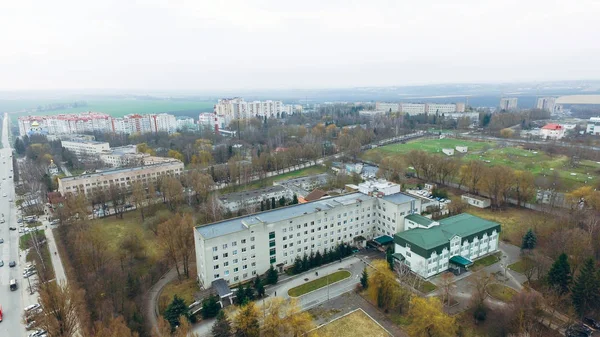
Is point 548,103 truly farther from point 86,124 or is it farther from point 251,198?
point 86,124

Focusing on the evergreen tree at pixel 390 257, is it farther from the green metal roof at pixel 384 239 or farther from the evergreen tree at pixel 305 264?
the evergreen tree at pixel 305 264

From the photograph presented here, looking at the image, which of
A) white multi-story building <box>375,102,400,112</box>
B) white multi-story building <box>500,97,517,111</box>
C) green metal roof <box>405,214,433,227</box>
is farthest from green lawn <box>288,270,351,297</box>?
white multi-story building <box>500,97,517,111</box>

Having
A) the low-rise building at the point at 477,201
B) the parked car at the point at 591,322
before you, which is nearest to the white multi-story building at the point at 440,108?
the low-rise building at the point at 477,201

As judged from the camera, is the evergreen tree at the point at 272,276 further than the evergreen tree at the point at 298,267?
No

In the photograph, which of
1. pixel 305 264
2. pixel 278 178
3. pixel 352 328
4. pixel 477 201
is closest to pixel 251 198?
pixel 278 178

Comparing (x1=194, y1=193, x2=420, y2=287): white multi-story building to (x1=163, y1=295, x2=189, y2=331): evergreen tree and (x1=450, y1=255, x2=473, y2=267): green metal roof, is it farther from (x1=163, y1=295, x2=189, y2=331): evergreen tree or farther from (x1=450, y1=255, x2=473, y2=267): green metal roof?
(x1=450, y1=255, x2=473, y2=267): green metal roof

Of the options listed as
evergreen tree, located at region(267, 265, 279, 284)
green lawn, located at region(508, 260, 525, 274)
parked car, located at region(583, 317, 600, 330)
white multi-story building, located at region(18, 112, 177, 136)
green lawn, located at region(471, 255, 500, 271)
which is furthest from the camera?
white multi-story building, located at region(18, 112, 177, 136)

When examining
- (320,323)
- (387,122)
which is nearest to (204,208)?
(320,323)
